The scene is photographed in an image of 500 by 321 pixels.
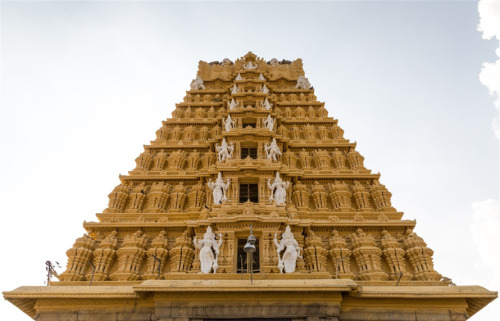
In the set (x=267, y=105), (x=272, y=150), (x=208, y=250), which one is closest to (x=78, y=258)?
(x=208, y=250)

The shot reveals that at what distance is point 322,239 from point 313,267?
1730 mm

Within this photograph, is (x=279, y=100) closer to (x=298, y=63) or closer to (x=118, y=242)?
(x=298, y=63)

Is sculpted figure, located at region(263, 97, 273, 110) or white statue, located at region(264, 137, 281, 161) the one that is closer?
white statue, located at region(264, 137, 281, 161)

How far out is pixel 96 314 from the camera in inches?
465

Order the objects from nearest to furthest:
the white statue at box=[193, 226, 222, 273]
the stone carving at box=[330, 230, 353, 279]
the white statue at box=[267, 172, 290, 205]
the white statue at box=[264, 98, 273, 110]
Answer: the white statue at box=[193, 226, 222, 273] → the stone carving at box=[330, 230, 353, 279] → the white statue at box=[267, 172, 290, 205] → the white statue at box=[264, 98, 273, 110]

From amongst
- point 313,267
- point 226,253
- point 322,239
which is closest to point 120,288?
point 226,253

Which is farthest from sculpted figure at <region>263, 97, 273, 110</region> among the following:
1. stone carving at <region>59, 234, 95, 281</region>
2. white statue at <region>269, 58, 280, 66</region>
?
A: stone carving at <region>59, 234, 95, 281</region>

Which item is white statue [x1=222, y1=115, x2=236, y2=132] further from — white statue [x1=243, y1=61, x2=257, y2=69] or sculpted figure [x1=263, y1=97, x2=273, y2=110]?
white statue [x1=243, y1=61, x2=257, y2=69]

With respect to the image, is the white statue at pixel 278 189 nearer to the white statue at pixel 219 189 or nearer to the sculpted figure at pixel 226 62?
the white statue at pixel 219 189

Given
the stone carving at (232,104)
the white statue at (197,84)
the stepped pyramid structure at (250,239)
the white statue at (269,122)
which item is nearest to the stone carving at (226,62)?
the white statue at (197,84)

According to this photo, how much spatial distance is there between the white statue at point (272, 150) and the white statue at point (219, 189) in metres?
3.25

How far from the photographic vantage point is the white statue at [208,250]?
14.3 meters

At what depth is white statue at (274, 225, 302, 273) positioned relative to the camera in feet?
46.4

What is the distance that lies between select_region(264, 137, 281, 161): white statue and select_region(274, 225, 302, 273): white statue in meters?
5.49
